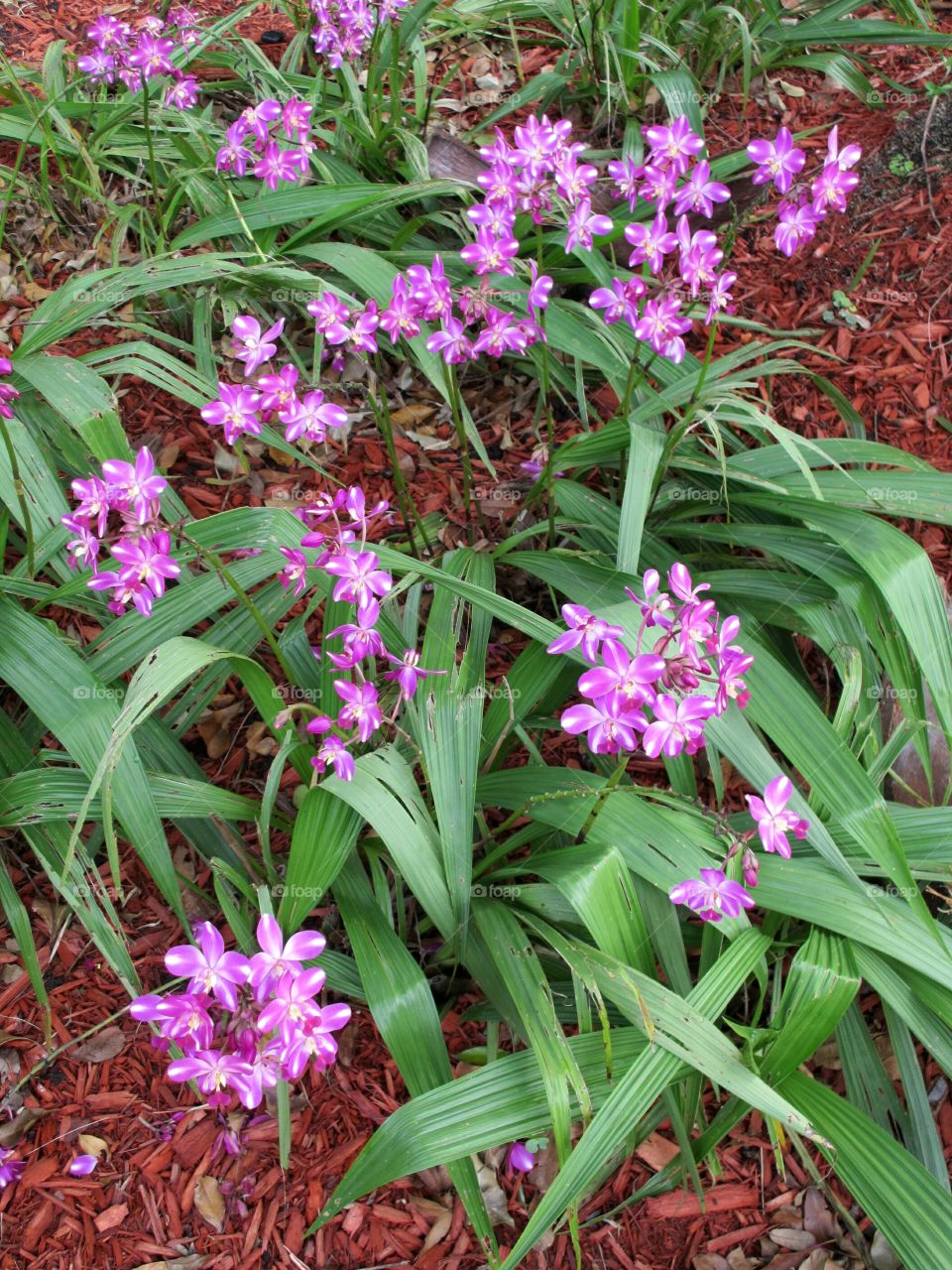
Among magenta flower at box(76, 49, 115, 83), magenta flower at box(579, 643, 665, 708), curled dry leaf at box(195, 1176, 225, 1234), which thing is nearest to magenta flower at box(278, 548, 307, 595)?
magenta flower at box(579, 643, 665, 708)

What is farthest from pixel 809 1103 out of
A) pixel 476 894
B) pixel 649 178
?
pixel 649 178

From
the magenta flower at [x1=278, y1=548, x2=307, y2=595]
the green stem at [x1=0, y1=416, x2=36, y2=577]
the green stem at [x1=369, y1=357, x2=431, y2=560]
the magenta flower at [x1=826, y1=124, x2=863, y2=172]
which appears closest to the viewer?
the magenta flower at [x1=278, y1=548, x2=307, y2=595]

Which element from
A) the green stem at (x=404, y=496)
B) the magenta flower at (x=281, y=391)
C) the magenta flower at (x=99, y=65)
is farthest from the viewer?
the magenta flower at (x=99, y=65)

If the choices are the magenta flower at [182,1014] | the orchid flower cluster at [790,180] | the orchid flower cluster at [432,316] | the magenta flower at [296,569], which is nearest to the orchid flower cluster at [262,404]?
the orchid flower cluster at [432,316]

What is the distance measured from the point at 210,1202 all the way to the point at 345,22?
2.95 m

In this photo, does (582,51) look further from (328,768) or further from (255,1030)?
(255,1030)

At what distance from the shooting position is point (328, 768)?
6.16 feet

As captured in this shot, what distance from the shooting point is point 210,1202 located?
1799 mm

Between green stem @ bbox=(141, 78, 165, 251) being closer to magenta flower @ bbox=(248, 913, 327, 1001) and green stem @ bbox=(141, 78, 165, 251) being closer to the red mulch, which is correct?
the red mulch

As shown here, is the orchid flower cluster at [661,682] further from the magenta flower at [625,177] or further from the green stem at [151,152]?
the green stem at [151,152]

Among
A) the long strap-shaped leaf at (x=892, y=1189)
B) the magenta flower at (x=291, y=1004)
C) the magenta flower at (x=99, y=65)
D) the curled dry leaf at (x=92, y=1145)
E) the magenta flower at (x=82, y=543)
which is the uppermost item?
the magenta flower at (x=99, y=65)

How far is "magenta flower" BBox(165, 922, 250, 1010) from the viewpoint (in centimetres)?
127

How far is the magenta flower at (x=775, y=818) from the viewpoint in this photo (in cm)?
146

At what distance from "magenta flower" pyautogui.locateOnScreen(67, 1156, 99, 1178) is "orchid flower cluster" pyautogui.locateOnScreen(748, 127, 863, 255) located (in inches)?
87.5
